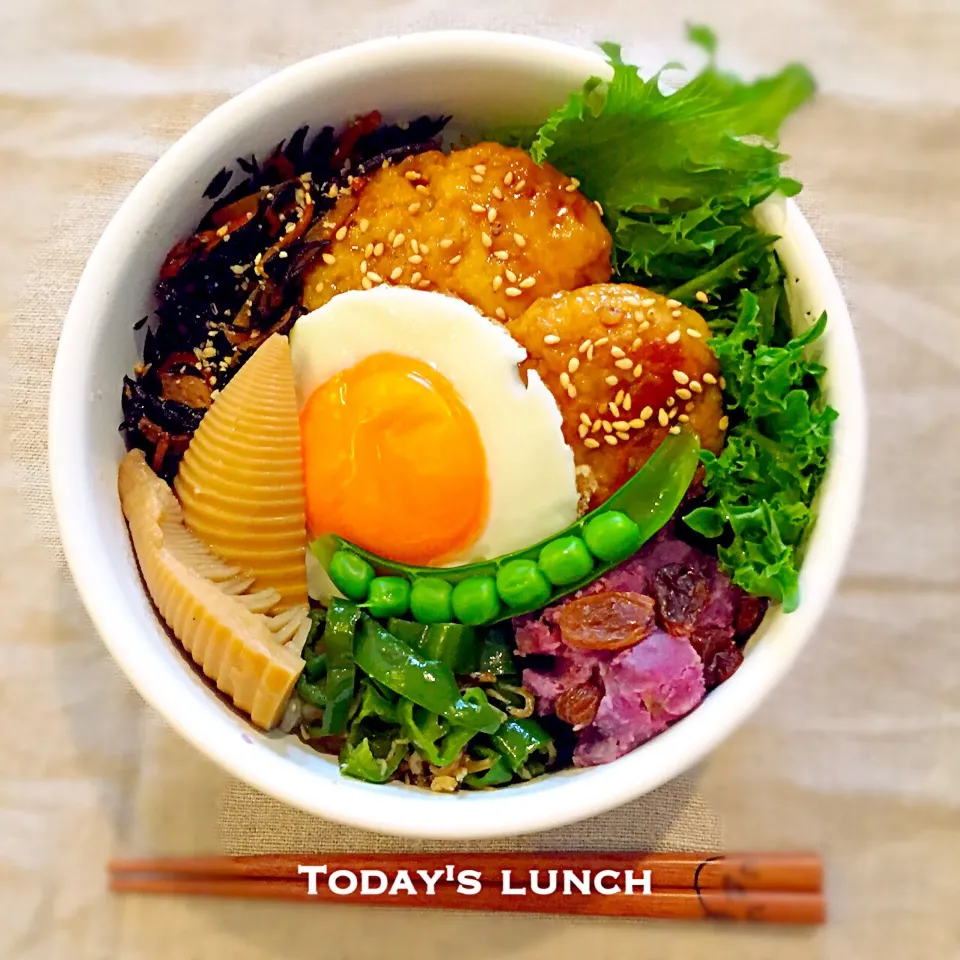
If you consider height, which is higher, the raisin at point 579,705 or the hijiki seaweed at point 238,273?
the hijiki seaweed at point 238,273

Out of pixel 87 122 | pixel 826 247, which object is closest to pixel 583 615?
pixel 826 247

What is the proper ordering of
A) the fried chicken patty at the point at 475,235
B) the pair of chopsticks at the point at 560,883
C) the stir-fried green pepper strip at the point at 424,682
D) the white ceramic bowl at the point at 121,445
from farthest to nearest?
the pair of chopsticks at the point at 560,883, the fried chicken patty at the point at 475,235, the stir-fried green pepper strip at the point at 424,682, the white ceramic bowl at the point at 121,445

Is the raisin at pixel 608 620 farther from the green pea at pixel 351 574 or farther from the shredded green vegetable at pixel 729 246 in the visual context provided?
the green pea at pixel 351 574

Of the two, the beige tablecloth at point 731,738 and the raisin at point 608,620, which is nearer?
the raisin at point 608,620

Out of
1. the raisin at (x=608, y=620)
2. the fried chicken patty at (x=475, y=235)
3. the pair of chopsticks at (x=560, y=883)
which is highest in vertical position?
the fried chicken patty at (x=475, y=235)

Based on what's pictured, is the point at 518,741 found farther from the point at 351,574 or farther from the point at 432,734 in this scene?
the point at 351,574

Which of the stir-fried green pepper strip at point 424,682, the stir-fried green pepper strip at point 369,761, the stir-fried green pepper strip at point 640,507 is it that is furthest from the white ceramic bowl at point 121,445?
the stir-fried green pepper strip at point 640,507

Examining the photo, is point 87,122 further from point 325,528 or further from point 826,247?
point 826,247

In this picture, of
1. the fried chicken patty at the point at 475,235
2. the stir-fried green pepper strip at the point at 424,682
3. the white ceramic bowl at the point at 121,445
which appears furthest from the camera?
the fried chicken patty at the point at 475,235
